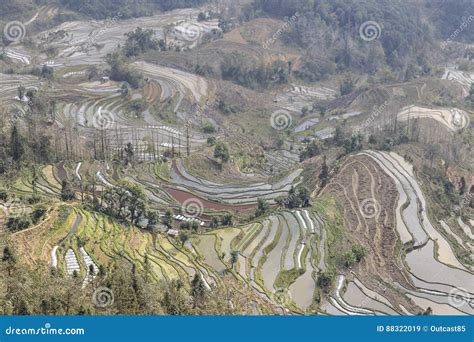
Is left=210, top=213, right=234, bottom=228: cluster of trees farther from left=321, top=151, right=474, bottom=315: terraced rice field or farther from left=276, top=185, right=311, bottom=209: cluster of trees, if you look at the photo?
left=321, top=151, right=474, bottom=315: terraced rice field

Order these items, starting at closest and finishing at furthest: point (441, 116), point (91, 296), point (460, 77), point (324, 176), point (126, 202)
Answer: point (91, 296) < point (126, 202) < point (324, 176) < point (441, 116) < point (460, 77)

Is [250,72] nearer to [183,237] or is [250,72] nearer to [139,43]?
[139,43]

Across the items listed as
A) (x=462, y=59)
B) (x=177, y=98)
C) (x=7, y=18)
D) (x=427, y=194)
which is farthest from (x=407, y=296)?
(x=7, y=18)

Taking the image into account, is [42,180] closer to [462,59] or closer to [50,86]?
[50,86]

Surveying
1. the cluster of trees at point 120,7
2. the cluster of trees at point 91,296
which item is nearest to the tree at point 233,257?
the cluster of trees at point 91,296

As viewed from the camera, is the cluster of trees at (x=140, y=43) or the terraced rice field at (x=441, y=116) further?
the cluster of trees at (x=140, y=43)

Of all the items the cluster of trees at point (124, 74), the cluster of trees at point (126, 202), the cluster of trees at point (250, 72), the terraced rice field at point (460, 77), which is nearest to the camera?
the cluster of trees at point (126, 202)

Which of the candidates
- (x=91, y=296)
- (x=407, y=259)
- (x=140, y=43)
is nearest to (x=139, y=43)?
(x=140, y=43)

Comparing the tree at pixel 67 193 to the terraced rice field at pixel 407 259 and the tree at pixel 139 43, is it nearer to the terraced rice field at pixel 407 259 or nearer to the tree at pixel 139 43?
the terraced rice field at pixel 407 259

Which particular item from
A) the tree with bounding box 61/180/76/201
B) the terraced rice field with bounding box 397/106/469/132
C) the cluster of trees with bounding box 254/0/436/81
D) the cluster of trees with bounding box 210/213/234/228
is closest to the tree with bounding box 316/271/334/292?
the cluster of trees with bounding box 210/213/234/228
